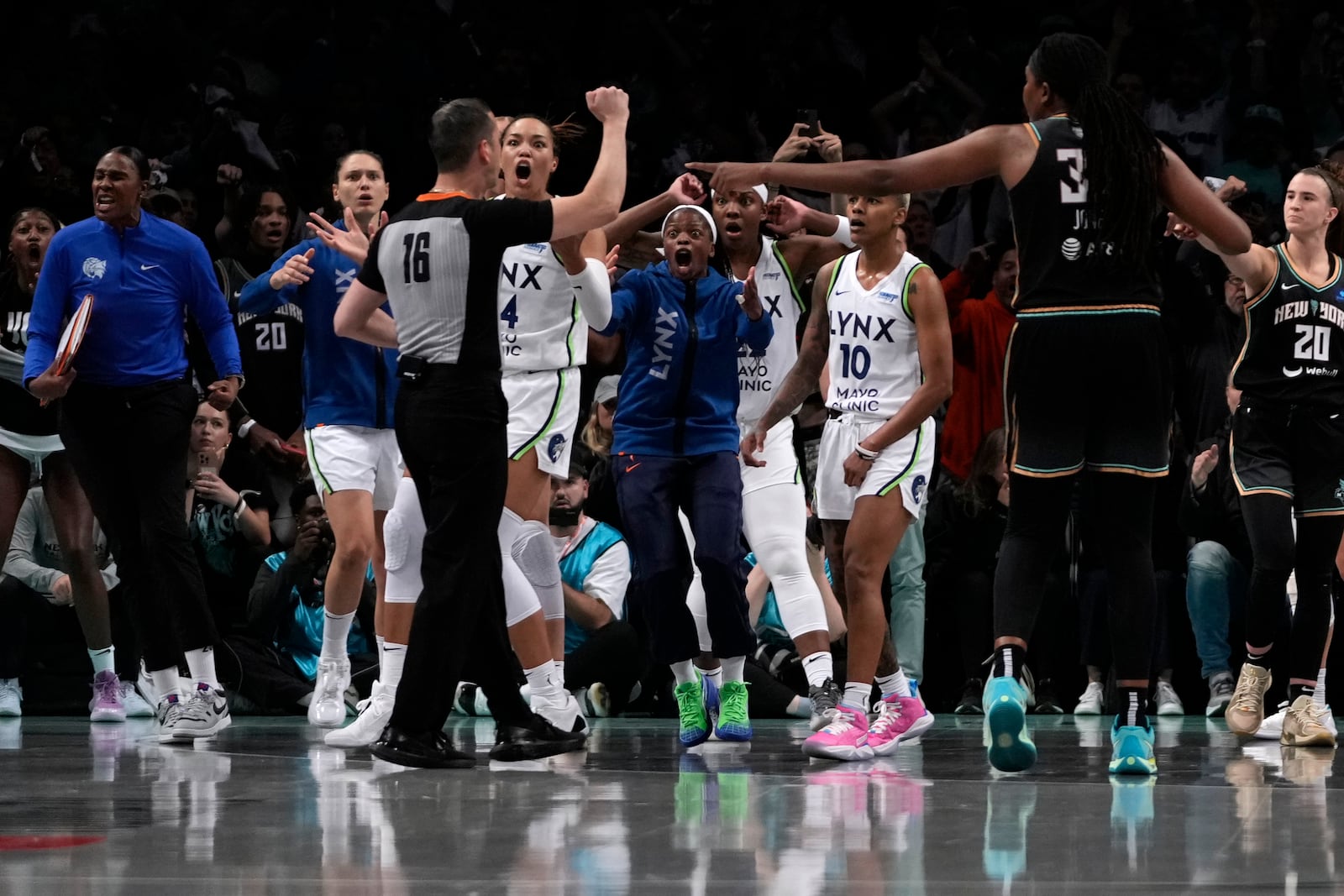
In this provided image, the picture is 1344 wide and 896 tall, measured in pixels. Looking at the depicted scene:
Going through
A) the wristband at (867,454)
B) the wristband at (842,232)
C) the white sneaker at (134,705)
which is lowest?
the white sneaker at (134,705)

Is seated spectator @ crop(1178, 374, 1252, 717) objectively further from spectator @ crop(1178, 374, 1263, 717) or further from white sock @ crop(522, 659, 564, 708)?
white sock @ crop(522, 659, 564, 708)

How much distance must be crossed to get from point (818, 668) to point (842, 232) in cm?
177

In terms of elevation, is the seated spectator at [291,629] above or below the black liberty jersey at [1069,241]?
below

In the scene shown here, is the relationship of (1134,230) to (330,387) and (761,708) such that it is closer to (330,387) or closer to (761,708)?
(330,387)

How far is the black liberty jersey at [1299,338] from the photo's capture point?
22.2ft

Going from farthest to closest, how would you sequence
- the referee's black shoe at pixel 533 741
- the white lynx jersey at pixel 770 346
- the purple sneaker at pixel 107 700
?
the purple sneaker at pixel 107 700 < the white lynx jersey at pixel 770 346 < the referee's black shoe at pixel 533 741

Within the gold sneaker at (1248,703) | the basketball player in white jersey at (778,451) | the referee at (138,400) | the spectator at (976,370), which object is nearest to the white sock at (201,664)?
the referee at (138,400)

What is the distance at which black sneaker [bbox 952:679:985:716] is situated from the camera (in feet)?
28.9

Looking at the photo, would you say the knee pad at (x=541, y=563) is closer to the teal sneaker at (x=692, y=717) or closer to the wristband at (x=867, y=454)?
the teal sneaker at (x=692, y=717)

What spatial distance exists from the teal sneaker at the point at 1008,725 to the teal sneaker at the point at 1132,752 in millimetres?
305

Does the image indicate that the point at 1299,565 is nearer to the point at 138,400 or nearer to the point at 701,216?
the point at 701,216

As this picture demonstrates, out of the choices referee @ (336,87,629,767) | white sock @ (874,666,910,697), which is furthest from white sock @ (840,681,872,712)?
referee @ (336,87,629,767)

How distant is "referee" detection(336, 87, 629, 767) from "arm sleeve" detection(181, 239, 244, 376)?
183 centimetres

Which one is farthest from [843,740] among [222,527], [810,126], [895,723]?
[222,527]
